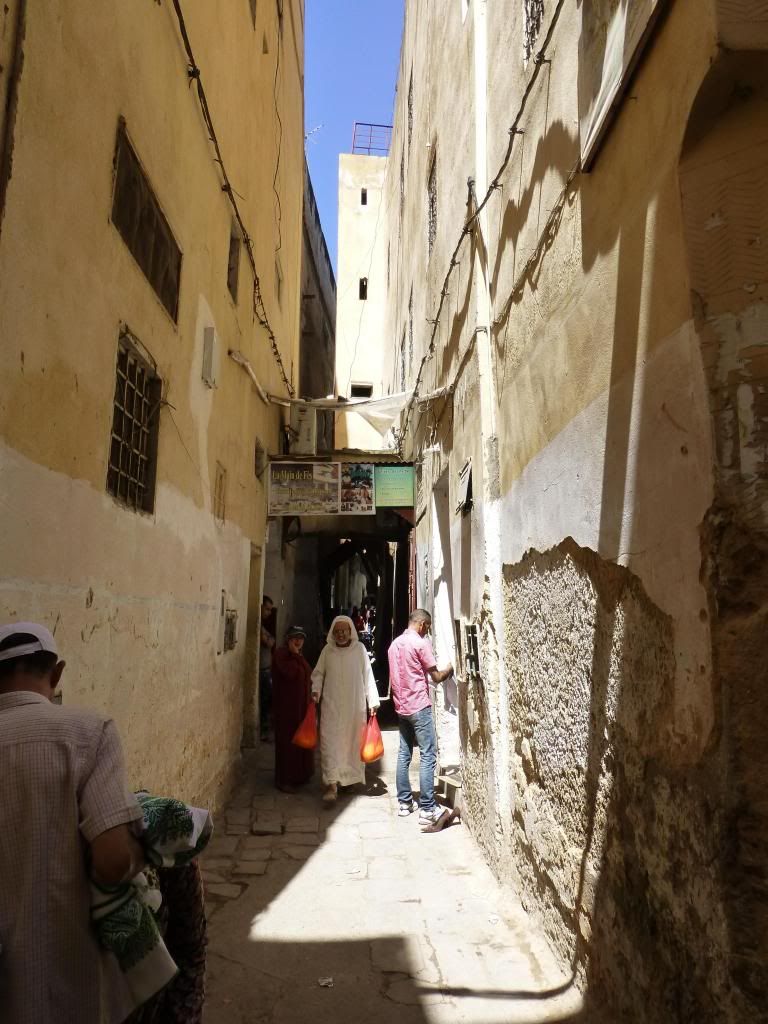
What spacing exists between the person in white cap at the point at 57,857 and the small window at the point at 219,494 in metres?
4.13

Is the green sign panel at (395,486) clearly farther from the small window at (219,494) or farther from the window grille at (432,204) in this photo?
the small window at (219,494)

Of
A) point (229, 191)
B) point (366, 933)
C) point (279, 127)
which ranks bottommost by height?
point (366, 933)

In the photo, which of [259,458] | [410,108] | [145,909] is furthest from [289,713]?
[410,108]

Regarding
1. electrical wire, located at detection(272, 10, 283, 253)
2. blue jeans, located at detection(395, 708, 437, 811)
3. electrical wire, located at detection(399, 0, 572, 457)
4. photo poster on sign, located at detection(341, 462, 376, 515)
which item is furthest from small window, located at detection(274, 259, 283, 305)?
blue jeans, located at detection(395, 708, 437, 811)

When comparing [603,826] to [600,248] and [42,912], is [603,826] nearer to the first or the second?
[42,912]

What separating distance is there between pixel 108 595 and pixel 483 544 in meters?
2.18

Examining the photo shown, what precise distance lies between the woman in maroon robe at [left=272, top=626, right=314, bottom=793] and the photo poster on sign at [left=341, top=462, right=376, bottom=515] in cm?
238

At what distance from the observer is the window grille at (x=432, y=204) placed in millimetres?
7191

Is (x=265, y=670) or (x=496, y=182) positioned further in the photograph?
(x=265, y=670)

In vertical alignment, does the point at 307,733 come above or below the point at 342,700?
below

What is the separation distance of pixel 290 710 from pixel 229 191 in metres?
4.59

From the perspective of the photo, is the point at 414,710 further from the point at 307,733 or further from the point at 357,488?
the point at 357,488

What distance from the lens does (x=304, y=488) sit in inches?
349

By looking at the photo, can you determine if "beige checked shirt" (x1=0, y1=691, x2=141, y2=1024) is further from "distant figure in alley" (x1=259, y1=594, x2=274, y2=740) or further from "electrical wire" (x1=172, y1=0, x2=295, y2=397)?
"distant figure in alley" (x1=259, y1=594, x2=274, y2=740)
